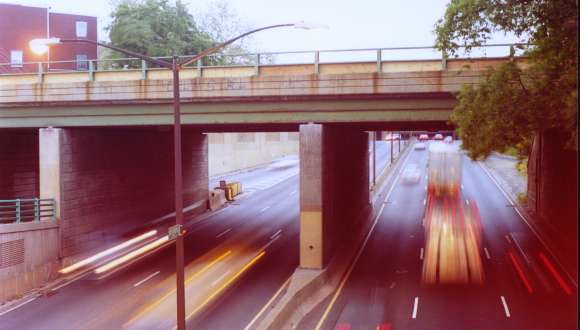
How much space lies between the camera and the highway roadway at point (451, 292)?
2003cm

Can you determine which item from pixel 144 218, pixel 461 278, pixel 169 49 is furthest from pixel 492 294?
pixel 169 49

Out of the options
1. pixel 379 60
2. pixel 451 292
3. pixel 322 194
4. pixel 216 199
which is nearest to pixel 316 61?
pixel 379 60

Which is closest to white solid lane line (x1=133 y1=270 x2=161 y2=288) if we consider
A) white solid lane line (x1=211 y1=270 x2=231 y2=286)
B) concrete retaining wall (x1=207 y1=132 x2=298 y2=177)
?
white solid lane line (x1=211 y1=270 x2=231 y2=286)

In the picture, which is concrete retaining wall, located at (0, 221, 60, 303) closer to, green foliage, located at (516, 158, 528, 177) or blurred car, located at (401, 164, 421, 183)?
blurred car, located at (401, 164, 421, 183)

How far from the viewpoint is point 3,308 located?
76.4 ft

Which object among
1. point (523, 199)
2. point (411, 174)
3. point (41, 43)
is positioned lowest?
point (523, 199)

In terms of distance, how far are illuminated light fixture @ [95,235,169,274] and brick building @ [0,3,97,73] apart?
2296 centimetres

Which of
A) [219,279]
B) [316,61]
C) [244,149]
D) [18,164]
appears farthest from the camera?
[244,149]

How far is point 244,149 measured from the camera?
260 ft

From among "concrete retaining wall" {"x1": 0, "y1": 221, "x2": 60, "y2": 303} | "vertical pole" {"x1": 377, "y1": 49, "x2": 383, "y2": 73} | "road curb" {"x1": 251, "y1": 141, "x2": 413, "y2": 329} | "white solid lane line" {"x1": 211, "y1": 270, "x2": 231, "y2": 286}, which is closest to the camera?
"road curb" {"x1": 251, "y1": 141, "x2": 413, "y2": 329}

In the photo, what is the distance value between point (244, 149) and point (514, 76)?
64.1 m

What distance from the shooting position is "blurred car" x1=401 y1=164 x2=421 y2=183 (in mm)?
63969

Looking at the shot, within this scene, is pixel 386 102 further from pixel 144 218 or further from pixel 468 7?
pixel 144 218

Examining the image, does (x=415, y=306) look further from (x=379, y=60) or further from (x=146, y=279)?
(x=146, y=279)
